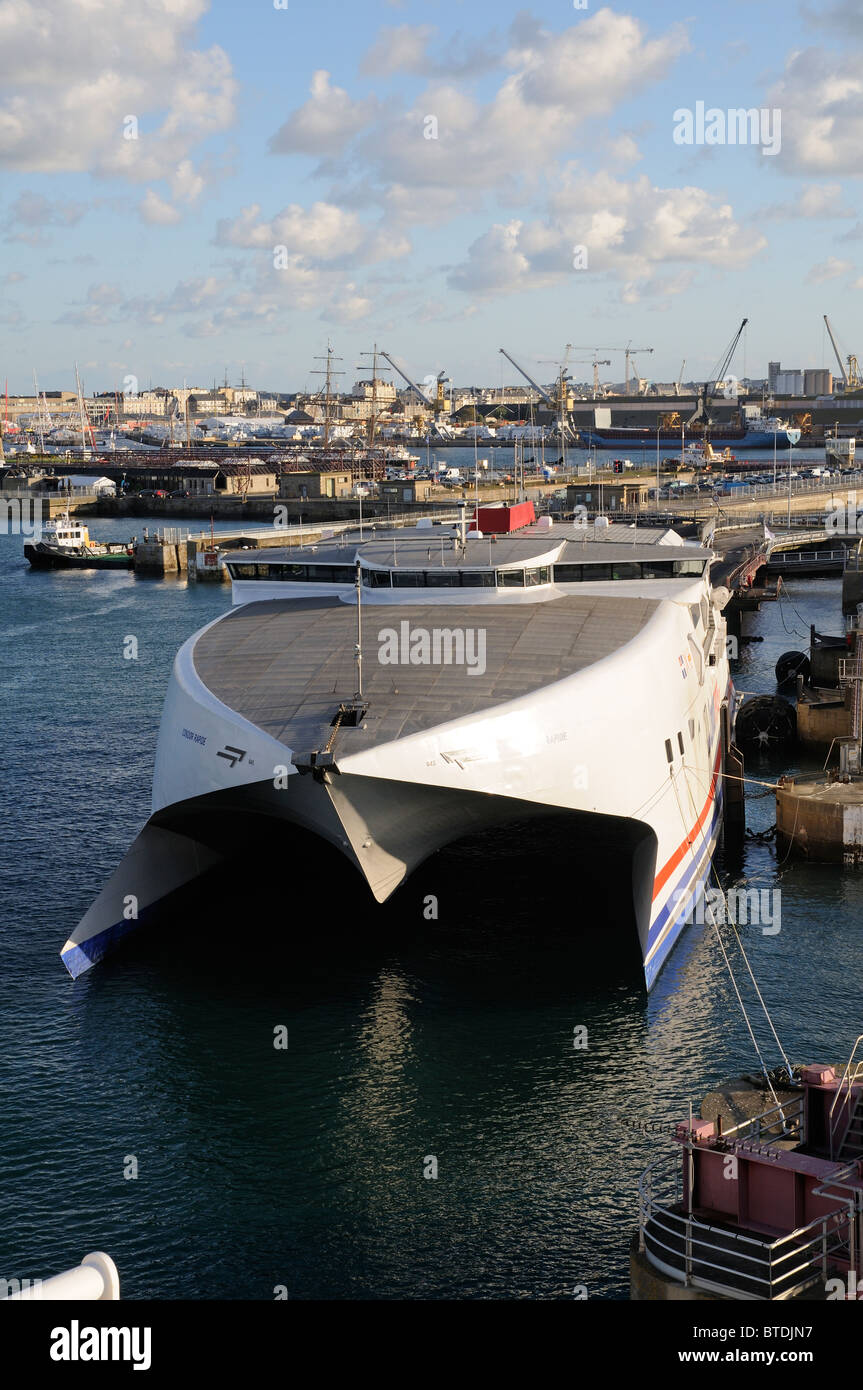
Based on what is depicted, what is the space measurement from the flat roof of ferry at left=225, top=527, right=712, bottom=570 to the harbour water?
7.04 meters

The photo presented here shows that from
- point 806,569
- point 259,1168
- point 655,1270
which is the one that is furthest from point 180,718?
point 806,569

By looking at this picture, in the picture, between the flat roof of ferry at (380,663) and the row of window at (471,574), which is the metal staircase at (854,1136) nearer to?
the flat roof of ferry at (380,663)

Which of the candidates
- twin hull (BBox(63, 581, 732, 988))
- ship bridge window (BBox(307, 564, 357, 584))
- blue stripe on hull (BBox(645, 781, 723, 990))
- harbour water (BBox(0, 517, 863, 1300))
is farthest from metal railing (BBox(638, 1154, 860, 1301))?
ship bridge window (BBox(307, 564, 357, 584))

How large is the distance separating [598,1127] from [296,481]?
130950mm

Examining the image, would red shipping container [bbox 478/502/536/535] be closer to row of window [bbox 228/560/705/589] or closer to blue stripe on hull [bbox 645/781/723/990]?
row of window [bbox 228/560/705/589]

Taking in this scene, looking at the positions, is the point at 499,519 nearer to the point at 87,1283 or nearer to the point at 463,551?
the point at 463,551

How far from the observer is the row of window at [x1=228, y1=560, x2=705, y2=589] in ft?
113

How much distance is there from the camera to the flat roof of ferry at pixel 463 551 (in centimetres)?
3534

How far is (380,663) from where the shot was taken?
29.8 metres

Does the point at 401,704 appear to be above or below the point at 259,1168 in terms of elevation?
above

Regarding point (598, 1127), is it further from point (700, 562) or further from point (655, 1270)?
point (700, 562)

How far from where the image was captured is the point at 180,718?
29.0 metres

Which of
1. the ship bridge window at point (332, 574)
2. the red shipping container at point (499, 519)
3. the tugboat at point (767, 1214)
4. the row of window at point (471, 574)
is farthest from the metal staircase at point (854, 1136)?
the red shipping container at point (499, 519)
